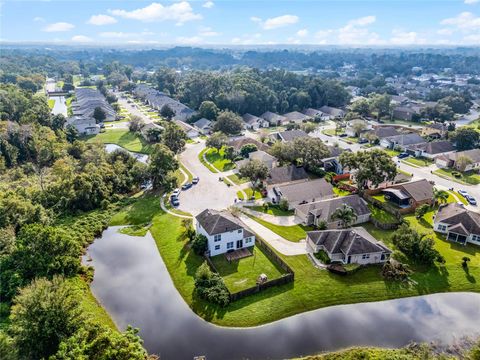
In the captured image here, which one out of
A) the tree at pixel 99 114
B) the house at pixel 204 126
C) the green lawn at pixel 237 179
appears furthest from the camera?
the tree at pixel 99 114

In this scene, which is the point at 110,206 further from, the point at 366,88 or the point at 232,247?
the point at 366,88

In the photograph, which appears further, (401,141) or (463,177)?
(401,141)

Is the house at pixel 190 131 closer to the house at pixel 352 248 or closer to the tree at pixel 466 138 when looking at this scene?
the house at pixel 352 248

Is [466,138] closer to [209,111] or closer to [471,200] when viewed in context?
[471,200]

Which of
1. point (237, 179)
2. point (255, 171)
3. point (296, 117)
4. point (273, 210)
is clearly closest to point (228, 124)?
point (237, 179)

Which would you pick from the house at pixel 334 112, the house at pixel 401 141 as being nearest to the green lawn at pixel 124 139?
the house at pixel 401 141

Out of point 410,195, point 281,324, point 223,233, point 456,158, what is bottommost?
point 281,324
